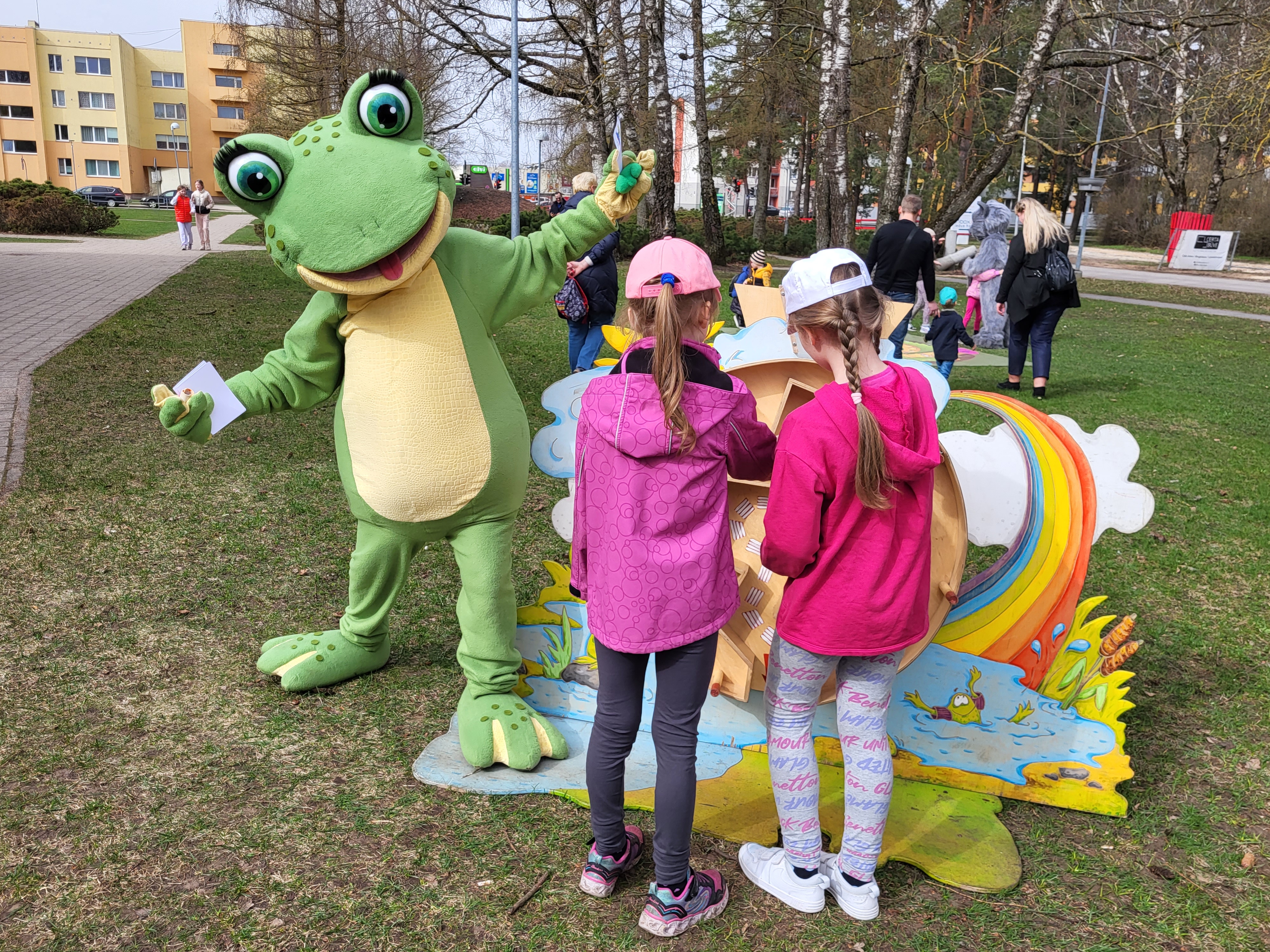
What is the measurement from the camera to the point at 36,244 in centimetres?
2181

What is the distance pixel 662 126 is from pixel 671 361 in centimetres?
1502

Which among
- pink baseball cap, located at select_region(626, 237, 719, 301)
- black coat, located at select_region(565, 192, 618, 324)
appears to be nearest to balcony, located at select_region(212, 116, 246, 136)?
black coat, located at select_region(565, 192, 618, 324)

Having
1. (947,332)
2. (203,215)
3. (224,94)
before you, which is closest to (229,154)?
(947,332)

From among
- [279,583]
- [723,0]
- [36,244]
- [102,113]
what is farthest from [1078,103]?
[102,113]

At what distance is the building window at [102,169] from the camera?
57.4 meters

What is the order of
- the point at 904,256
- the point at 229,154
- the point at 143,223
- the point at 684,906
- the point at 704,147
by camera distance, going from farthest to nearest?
the point at 143,223, the point at 704,147, the point at 904,256, the point at 229,154, the point at 684,906

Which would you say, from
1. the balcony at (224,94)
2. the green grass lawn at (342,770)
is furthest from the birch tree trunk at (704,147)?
the balcony at (224,94)

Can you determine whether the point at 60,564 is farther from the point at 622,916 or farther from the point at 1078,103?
the point at 1078,103

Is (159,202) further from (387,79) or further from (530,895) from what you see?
(530,895)

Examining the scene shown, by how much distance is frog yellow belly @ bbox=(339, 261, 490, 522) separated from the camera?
2938 millimetres

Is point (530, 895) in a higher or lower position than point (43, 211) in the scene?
lower

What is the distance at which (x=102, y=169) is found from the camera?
57.7 meters

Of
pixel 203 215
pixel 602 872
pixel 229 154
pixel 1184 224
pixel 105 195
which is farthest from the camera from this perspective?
pixel 105 195

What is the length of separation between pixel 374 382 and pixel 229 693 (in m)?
1.38
